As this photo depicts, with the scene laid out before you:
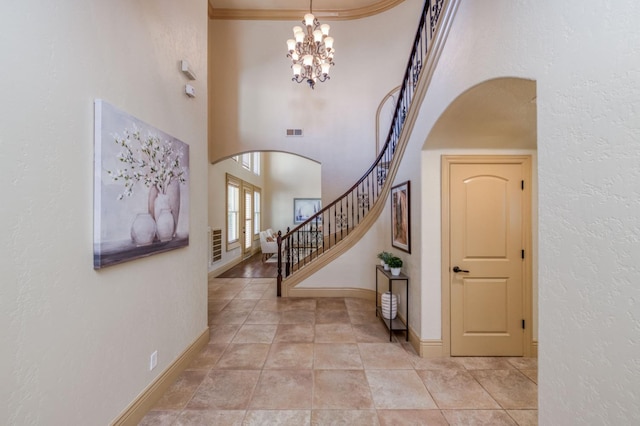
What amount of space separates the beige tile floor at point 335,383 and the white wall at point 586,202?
1.15m

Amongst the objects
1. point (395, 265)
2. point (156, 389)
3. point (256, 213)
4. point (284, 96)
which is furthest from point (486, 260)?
point (256, 213)

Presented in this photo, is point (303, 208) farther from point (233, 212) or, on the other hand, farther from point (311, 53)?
point (311, 53)

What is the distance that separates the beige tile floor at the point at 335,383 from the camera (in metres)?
2.05

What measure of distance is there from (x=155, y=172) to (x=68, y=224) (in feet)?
2.59

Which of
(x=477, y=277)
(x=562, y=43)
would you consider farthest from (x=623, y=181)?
(x=477, y=277)

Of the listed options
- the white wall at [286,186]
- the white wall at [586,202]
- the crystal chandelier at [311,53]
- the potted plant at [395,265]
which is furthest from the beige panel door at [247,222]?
the white wall at [586,202]

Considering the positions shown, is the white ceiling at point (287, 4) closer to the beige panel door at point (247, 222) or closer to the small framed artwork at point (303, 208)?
the beige panel door at point (247, 222)

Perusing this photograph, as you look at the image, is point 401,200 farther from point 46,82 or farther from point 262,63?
point 262,63

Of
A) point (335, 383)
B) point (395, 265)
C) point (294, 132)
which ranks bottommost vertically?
point (335, 383)

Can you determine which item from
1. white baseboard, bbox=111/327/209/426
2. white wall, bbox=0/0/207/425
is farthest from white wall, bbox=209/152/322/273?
white wall, bbox=0/0/207/425

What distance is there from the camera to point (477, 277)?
114 inches

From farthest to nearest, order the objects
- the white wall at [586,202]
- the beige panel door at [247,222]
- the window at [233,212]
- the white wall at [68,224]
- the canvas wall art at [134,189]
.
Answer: the beige panel door at [247,222], the window at [233,212], the canvas wall art at [134,189], the white wall at [68,224], the white wall at [586,202]

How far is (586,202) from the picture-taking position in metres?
1.06

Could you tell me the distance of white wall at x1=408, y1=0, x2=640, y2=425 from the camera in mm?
917
